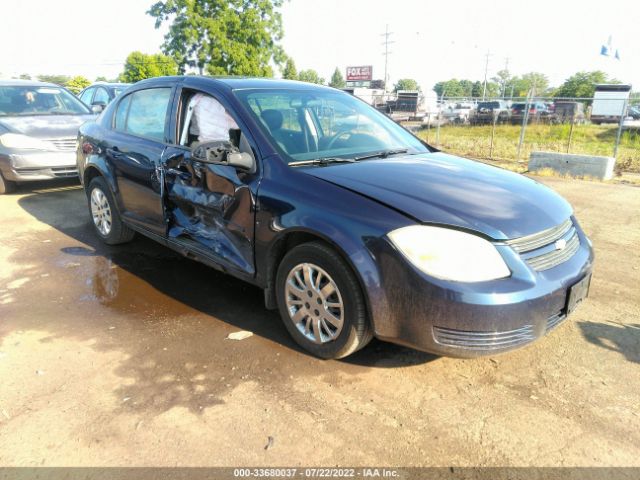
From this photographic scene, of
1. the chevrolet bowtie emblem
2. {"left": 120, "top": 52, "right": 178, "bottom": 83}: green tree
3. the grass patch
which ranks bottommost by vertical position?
the grass patch

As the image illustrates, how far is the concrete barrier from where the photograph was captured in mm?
10086

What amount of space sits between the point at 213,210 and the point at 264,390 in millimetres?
1399

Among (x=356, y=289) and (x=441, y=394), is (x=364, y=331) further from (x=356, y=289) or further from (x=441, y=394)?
(x=441, y=394)

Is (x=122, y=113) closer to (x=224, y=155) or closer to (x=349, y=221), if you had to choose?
(x=224, y=155)

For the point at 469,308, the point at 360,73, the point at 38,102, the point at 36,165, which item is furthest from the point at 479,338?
the point at 360,73

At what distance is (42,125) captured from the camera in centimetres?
771

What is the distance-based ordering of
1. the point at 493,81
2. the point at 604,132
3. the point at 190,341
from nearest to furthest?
the point at 190,341, the point at 604,132, the point at 493,81

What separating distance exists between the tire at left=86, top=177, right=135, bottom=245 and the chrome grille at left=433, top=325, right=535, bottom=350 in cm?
363

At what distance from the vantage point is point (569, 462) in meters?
2.28

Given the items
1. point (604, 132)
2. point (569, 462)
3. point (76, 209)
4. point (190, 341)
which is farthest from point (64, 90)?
point (604, 132)

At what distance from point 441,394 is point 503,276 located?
773mm

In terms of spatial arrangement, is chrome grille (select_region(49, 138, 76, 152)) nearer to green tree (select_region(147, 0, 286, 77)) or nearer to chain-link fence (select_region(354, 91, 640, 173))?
chain-link fence (select_region(354, 91, 640, 173))

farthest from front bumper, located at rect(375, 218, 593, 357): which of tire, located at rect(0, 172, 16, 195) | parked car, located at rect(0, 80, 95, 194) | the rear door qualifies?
tire, located at rect(0, 172, 16, 195)

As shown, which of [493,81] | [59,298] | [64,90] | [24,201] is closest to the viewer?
[59,298]
